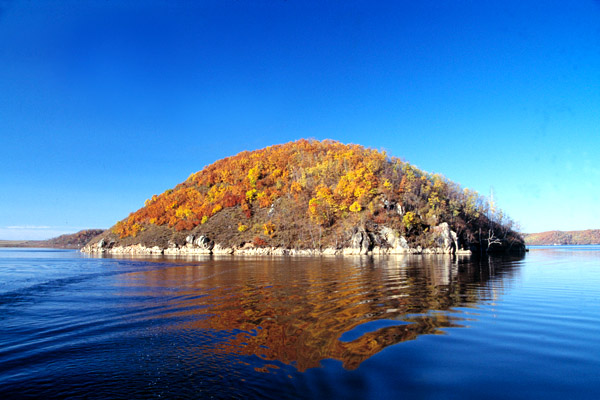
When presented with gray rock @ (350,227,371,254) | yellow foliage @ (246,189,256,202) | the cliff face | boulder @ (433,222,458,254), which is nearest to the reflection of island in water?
gray rock @ (350,227,371,254)

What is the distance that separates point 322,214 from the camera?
9394cm

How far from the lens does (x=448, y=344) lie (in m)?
7.94

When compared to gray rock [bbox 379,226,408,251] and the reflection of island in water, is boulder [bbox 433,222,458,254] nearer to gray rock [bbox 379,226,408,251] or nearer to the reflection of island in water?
gray rock [bbox 379,226,408,251]

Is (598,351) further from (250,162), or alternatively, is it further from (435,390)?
(250,162)

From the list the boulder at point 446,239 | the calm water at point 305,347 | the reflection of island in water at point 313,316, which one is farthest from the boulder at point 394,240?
the calm water at point 305,347

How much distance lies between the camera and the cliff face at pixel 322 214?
3191 inches

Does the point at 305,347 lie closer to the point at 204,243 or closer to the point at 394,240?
the point at 394,240

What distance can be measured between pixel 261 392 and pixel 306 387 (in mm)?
786

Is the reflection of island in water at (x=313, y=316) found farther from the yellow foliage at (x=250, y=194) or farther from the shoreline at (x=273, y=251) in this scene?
the yellow foliage at (x=250, y=194)

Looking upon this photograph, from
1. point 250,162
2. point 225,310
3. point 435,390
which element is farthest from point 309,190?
point 435,390

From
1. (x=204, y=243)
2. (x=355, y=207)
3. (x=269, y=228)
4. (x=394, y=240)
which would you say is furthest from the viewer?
(x=204, y=243)

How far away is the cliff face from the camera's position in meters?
81.1

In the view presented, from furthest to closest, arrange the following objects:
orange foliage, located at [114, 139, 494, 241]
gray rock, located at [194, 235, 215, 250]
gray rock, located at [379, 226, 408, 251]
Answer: gray rock, located at [194, 235, 215, 250], orange foliage, located at [114, 139, 494, 241], gray rock, located at [379, 226, 408, 251]

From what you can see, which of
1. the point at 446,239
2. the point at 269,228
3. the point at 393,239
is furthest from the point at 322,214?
the point at 446,239
